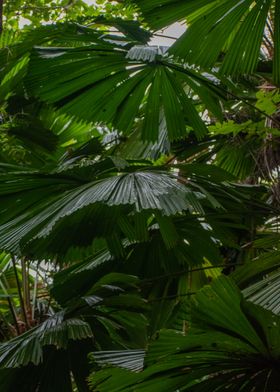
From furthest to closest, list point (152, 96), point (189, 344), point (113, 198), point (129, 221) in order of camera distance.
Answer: point (152, 96) < point (129, 221) < point (113, 198) < point (189, 344)

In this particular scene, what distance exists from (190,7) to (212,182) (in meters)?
0.54

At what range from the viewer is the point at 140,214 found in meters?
1.74

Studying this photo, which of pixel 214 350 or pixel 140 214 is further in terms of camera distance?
pixel 140 214

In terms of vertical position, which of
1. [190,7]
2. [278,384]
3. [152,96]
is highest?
[190,7]

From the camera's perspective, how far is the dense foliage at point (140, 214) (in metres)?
1.23

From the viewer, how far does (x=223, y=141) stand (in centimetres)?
260

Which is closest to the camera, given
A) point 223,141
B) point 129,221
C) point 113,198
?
point 113,198

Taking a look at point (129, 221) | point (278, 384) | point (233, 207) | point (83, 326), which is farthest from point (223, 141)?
point (278, 384)

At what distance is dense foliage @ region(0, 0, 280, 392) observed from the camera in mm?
1226

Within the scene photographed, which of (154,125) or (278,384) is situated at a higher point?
(154,125)

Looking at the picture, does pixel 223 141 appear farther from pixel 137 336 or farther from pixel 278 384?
pixel 278 384

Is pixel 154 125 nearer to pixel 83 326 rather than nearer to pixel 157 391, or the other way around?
pixel 83 326

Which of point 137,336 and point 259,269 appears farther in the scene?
point 137,336

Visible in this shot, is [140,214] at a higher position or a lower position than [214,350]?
higher
